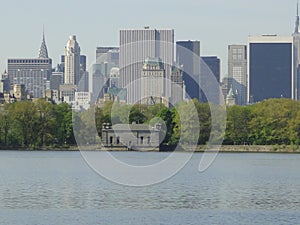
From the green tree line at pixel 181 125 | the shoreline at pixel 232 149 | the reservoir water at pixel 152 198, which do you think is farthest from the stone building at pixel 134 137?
the reservoir water at pixel 152 198

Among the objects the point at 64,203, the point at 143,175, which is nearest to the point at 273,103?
the point at 143,175

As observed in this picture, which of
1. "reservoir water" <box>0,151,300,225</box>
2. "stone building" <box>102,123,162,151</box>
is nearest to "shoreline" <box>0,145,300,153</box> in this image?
"stone building" <box>102,123,162,151</box>

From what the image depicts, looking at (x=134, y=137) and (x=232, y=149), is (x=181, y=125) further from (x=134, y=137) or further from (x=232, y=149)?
(x=134, y=137)

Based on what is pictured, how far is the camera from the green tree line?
361 feet

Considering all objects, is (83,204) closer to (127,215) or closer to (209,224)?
(127,215)

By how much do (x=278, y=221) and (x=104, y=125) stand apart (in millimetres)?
78532

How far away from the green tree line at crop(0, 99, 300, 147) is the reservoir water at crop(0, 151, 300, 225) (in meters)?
44.3

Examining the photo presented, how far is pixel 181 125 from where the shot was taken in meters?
111

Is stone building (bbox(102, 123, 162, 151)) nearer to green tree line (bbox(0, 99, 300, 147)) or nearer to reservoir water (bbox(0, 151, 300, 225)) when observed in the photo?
green tree line (bbox(0, 99, 300, 147))

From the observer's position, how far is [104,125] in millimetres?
116875

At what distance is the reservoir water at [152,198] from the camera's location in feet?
128

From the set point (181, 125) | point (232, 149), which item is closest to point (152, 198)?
point (181, 125)

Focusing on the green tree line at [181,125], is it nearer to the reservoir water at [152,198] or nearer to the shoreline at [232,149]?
the shoreline at [232,149]

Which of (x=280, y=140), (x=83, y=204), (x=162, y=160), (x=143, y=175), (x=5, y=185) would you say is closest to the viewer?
(x=83, y=204)
